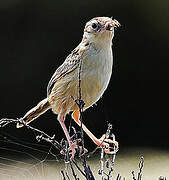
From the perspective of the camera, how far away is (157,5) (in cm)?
392

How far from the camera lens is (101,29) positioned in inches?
40.1

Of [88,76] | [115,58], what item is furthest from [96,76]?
[115,58]

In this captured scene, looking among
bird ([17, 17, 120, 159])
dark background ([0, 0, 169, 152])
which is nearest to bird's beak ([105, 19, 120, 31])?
bird ([17, 17, 120, 159])

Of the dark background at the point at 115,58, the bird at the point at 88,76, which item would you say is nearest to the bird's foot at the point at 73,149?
the bird at the point at 88,76

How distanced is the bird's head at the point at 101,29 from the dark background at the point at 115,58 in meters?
2.45

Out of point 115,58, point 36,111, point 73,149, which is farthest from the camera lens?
point 115,58

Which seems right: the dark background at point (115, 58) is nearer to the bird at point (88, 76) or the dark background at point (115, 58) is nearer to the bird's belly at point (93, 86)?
the bird at point (88, 76)

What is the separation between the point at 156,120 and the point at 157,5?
806mm

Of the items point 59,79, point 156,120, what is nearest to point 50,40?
point 156,120

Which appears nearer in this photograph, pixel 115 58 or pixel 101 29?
pixel 101 29

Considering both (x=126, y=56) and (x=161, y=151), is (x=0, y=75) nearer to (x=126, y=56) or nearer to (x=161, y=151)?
(x=126, y=56)

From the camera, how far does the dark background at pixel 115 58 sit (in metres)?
3.65

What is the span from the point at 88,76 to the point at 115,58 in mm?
2738

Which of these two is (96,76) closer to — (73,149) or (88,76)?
(88,76)
